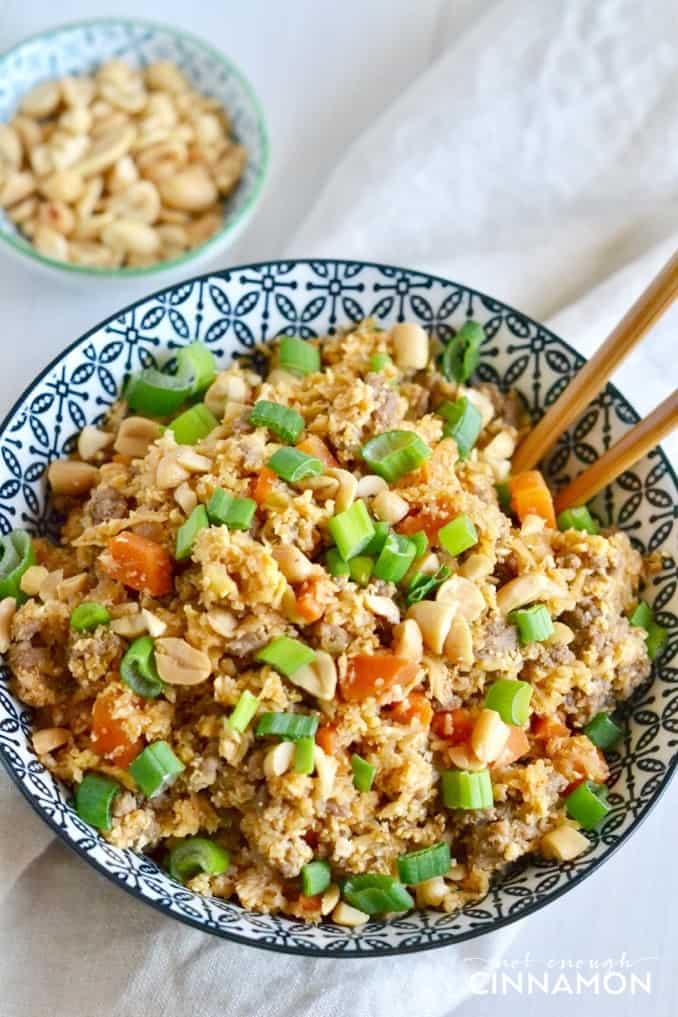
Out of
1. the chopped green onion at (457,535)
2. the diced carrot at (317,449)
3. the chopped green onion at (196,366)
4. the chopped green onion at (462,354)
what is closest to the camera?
the chopped green onion at (457,535)

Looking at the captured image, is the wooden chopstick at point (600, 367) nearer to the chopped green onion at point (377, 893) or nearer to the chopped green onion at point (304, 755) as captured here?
the chopped green onion at point (304, 755)

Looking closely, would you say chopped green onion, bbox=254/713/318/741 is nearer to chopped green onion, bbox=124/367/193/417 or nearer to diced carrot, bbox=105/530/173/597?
diced carrot, bbox=105/530/173/597

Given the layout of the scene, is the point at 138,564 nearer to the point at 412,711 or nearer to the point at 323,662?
the point at 323,662

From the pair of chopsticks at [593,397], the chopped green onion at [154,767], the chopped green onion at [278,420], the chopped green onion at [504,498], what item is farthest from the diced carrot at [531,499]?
the chopped green onion at [154,767]

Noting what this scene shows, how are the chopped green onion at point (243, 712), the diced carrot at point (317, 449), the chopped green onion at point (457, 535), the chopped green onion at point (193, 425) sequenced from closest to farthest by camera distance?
1. the chopped green onion at point (243, 712)
2. the chopped green onion at point (457, 535)
3. the diced carrot at point (317, 449)
4. the chopped green onion at point (193, 425)

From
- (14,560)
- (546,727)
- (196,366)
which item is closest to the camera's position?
(546,727)

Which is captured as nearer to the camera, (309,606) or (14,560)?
(309,606)

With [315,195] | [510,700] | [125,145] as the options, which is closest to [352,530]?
[510,700]

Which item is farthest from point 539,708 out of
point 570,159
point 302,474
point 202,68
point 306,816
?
point 202,68
